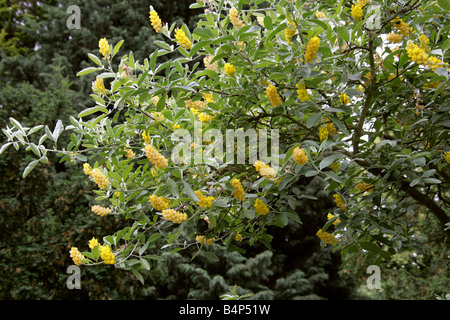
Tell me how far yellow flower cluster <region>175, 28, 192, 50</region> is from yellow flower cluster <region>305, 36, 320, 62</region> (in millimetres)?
490

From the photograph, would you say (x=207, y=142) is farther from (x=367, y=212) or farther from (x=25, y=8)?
(x=25, y=8)

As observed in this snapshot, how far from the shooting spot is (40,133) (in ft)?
16.4

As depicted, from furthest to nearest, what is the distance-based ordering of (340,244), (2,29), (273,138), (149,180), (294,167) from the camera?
(2,29) → (340,244) → (273,138) → (149,180) → (294,167)

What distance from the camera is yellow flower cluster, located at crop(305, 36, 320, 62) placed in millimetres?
1365

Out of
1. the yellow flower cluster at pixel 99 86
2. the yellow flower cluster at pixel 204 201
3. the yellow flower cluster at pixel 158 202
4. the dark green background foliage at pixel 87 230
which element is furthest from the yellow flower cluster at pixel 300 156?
the dark green background foliage at pixel 87 230

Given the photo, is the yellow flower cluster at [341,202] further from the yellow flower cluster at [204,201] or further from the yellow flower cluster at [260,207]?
the yellow flower cluster at [204,201]

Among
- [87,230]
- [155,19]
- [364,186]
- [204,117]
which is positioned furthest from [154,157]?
[87,230]

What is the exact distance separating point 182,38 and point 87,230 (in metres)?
3.62

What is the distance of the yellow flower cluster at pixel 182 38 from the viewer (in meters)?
1.58

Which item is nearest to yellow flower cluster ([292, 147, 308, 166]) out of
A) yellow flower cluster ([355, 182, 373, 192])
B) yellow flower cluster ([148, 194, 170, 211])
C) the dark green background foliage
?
yellow flower cluster ([148, 194, 170, 211])

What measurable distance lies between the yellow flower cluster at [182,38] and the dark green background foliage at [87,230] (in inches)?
113

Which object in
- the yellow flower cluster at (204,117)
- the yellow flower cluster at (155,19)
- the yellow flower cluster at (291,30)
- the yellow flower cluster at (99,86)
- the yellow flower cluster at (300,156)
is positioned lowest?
the yellow flower cluster at (300,156)
